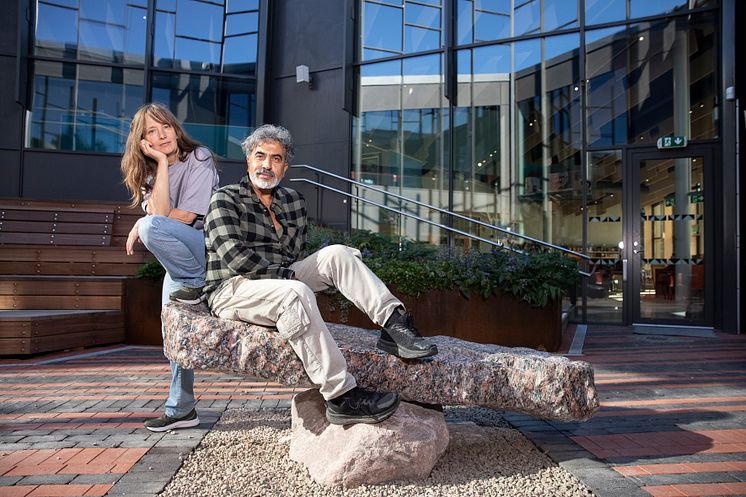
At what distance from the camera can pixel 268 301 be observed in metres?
2.82

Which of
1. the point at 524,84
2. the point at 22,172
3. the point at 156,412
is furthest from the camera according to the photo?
the point at 22,172

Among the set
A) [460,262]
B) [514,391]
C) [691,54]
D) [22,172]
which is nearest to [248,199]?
[514,391]

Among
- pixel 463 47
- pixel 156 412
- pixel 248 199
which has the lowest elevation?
pixel 156 412

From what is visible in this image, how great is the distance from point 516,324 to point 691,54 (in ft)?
19.3

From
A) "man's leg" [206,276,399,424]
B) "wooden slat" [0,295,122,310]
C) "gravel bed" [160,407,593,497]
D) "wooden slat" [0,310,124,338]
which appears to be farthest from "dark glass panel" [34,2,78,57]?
"man's leg" [206,276,399,424]

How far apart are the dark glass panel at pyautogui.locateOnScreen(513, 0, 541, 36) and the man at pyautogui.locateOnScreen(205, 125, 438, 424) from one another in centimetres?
834

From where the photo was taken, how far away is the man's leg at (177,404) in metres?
3.59

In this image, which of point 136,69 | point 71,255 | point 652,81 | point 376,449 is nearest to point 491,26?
point 652,81

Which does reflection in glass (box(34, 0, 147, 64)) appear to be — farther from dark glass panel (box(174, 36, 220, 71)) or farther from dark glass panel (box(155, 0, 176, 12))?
dark glass panel (box(174, 36, 220, 71))

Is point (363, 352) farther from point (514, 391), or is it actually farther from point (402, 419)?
point (514, 391)

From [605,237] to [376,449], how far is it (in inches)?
308

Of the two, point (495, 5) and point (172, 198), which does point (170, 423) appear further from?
point (495, 5)

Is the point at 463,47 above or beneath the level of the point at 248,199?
above

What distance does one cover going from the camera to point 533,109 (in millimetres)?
10133
